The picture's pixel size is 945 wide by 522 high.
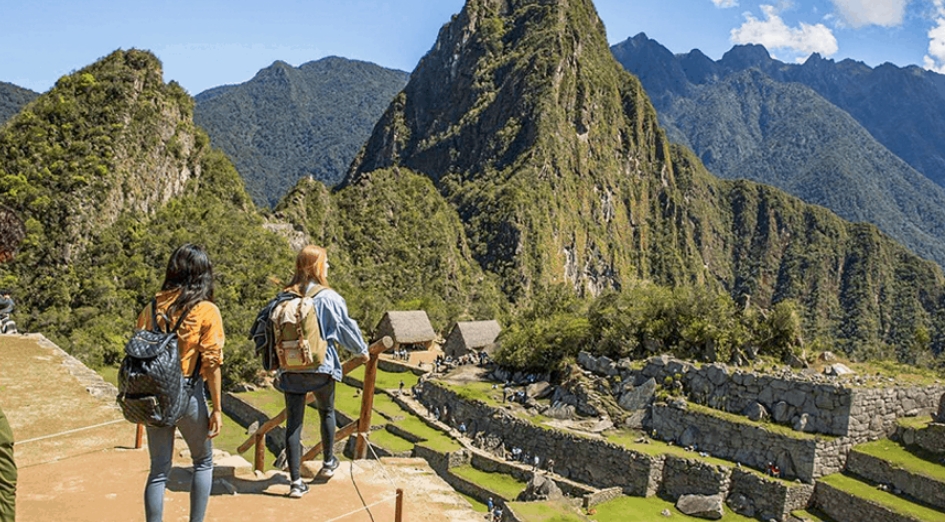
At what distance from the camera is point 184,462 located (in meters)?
7.68

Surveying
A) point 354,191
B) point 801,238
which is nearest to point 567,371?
point 354,191

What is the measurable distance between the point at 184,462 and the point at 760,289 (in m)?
165

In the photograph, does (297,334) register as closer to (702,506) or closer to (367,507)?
(367,507)

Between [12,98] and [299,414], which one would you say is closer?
[299,414]

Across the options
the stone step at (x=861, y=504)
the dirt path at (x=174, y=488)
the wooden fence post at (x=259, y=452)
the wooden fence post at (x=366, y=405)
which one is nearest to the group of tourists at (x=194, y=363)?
the dirt path at (x=174, y=488)

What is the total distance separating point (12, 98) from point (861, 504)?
274 feet

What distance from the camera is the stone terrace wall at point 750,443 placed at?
17.1 meters

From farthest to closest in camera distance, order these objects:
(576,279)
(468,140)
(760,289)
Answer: (760,289), (468,140), (576,279)

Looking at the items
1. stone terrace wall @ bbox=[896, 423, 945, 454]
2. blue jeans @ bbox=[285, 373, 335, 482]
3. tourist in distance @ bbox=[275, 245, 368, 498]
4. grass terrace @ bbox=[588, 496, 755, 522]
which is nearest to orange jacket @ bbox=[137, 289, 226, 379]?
tourist in distance @ bbox=[275, 245, 368, 498]

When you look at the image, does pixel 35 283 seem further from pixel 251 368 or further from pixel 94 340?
pixel 251 368

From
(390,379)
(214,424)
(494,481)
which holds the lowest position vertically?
(390,379)

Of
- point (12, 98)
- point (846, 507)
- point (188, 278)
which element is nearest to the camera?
point (188, 278)

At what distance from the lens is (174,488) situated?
21.8ft

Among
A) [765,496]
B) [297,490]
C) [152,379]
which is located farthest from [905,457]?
[152,379]
